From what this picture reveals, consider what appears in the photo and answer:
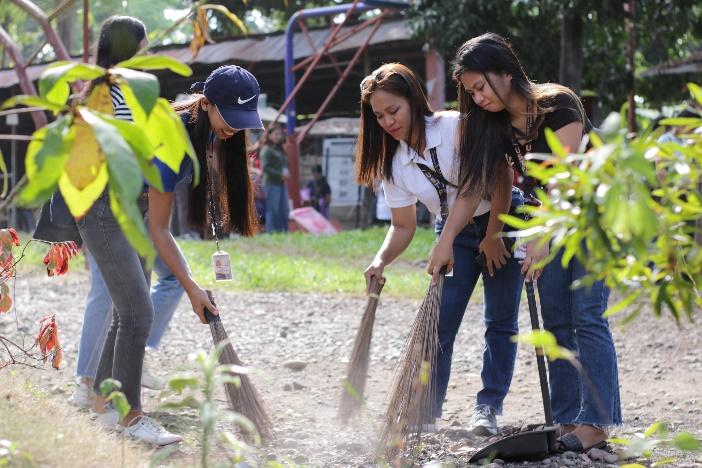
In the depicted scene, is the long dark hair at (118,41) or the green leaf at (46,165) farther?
the long dark hair at (118,41)

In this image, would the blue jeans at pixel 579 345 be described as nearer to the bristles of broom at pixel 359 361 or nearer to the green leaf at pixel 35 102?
the bristles of broom at pixel 359 361

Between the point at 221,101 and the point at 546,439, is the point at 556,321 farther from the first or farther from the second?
the point at 221,101

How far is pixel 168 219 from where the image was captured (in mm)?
3652

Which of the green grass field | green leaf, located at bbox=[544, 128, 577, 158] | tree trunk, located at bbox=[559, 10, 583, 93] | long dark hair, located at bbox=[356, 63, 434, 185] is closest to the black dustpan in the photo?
long dark hair, located at bbox=[356, 63, 434, 185]

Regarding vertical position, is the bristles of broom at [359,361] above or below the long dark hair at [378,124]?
below

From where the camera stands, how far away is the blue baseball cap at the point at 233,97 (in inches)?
142

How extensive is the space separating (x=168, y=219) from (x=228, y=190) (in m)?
0.42

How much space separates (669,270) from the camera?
6.36 feet

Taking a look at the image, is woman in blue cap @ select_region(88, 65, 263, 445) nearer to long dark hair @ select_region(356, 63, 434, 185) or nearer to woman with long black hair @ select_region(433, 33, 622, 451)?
long dark hair @ select_region(356, 63, 434, 185)

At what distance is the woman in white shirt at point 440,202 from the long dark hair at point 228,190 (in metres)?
0.45

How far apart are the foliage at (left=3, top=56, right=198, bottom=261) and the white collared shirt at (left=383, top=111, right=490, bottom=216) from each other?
2123 millimetres

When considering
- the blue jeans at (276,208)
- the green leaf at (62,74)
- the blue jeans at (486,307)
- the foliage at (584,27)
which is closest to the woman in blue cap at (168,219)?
the blue jeans at (486,307)

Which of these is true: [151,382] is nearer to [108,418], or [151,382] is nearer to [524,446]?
[108,418]

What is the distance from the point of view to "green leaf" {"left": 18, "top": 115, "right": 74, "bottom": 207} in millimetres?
1668
